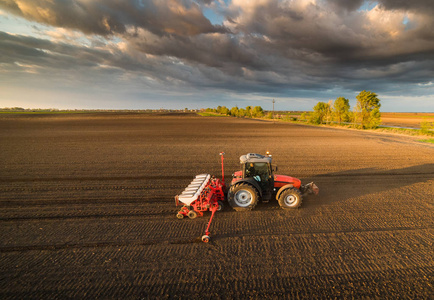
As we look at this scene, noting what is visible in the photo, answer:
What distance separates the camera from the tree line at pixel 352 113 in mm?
47156

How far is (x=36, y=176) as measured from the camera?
12758 mm

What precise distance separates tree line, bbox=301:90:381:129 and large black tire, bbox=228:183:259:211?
170 ft

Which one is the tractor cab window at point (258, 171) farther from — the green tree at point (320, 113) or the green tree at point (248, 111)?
the green tree at point (248, 111)

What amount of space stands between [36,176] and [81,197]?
5.63 m

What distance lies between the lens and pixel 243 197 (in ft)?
27.8

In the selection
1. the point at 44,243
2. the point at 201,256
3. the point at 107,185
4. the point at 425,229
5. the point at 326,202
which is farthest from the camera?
the point at 107,185

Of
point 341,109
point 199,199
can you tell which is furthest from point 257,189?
point 341,109

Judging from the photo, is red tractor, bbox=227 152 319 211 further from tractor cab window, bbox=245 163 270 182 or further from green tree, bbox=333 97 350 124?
green tree, bbox=333 97 350 124

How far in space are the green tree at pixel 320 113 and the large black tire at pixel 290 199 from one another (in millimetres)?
70917

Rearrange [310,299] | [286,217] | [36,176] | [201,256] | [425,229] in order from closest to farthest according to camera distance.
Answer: [310,299], [201,256], [425,229], [286,217], [36,176]

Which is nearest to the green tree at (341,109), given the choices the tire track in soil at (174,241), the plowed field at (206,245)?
the plowed field at (206,245)

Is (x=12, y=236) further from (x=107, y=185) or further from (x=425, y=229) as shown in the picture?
(x=425, y=229)

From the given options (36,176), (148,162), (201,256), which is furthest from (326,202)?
(36,176)

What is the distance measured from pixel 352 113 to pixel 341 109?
38.7 feet
